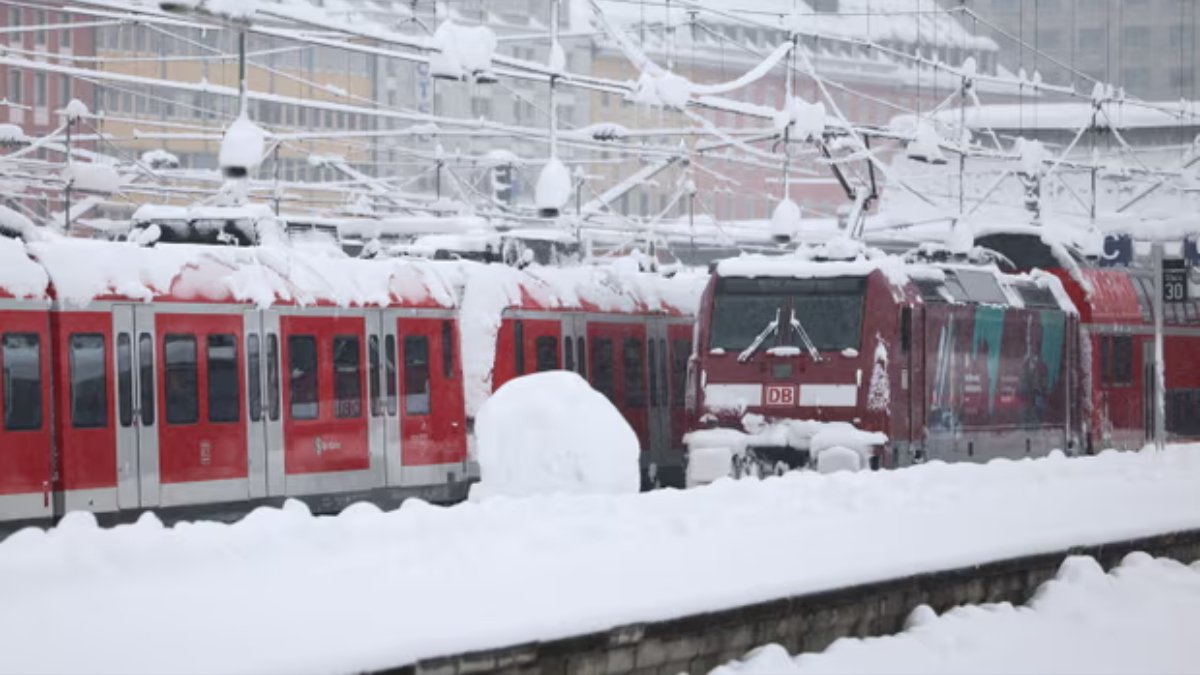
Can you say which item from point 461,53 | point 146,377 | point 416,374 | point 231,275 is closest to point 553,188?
point 461,53

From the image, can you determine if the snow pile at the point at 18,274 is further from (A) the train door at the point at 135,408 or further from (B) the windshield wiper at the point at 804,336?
(B) the windshield wiper at the point at 804,336

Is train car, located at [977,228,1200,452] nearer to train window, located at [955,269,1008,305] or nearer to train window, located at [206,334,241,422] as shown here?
train window, located at [955,269,1008,305]

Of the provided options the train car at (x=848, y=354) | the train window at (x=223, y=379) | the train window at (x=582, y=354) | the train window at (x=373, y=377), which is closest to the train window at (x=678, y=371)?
the train window at (x=582, y=354)

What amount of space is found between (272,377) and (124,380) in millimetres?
2224

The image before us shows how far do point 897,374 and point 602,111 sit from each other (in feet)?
239

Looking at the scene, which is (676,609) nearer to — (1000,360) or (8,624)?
(8,624)

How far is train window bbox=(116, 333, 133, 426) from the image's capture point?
20125mm

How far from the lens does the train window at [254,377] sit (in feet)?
71.6

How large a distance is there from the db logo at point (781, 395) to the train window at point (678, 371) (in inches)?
198

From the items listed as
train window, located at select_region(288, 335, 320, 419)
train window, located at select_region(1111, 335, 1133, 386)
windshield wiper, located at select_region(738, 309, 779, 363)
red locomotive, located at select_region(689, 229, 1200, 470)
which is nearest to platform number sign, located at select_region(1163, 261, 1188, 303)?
red locomotive, located at select_region(689, 229, 1200, 470)

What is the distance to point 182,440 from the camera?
20.8 m

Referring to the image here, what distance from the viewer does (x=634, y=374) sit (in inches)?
1155

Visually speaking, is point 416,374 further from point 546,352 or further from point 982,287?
point 982,287

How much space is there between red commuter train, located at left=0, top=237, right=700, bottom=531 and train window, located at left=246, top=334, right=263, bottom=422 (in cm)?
2
